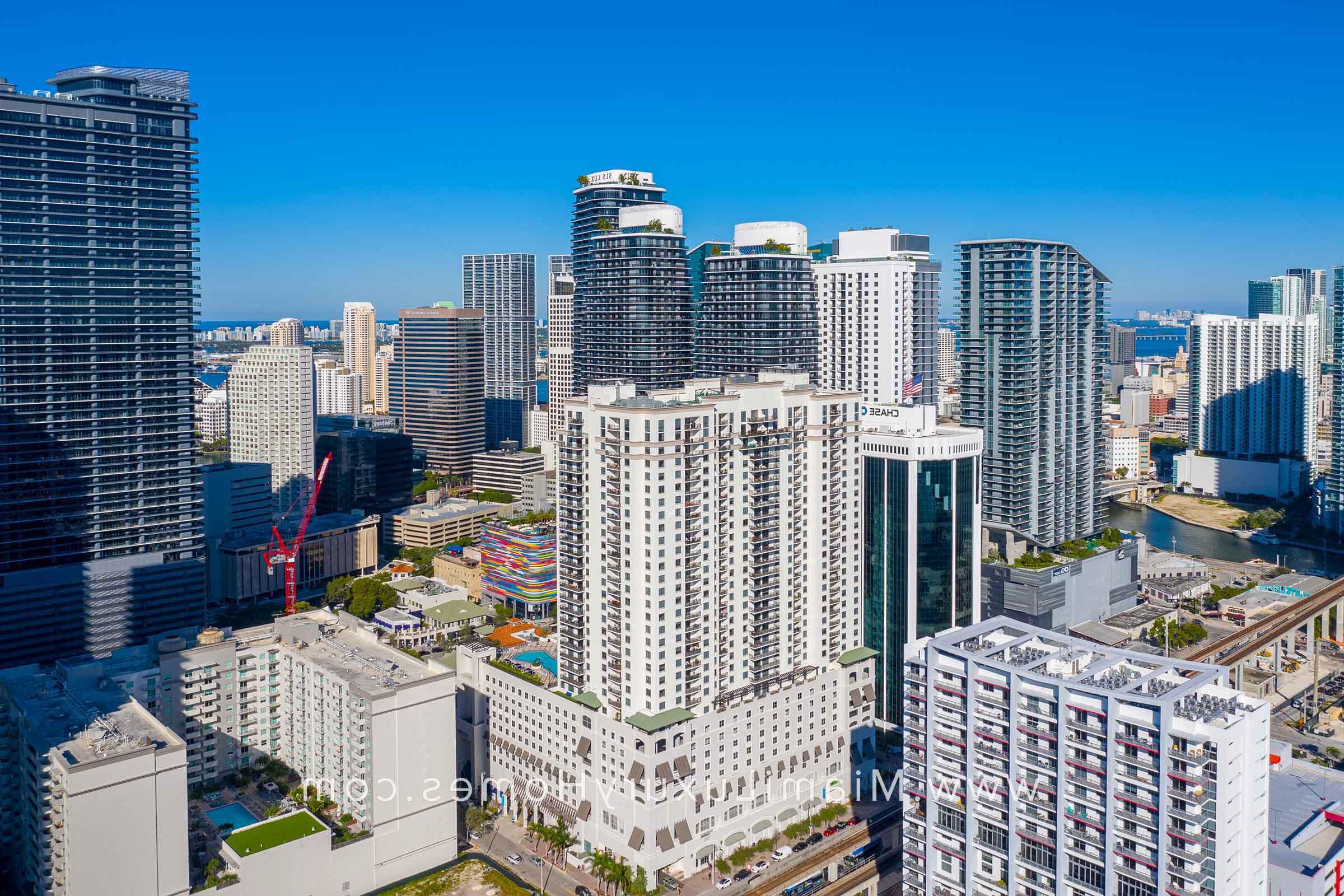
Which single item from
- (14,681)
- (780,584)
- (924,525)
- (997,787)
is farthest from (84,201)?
(997,787)

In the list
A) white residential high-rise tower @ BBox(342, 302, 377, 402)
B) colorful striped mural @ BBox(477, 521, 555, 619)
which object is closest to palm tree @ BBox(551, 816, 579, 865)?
colorful striped mural @ BBox(477, 521, 555, 619)

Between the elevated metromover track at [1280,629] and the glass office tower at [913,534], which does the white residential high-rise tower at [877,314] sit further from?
the elevated metromover track at [1280,629]

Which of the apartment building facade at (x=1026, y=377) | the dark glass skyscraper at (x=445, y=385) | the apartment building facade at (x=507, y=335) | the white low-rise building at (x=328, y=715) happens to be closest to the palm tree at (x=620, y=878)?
the white low-rise building at (x=328, y=715)

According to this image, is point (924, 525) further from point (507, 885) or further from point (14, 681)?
point (14, 681)

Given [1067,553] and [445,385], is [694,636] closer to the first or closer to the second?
[1067,553]

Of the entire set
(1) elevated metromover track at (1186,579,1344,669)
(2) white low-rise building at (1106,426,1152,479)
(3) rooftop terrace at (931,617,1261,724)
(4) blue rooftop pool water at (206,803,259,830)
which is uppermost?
(2) white low-rise building at (1106,426,1152,479)

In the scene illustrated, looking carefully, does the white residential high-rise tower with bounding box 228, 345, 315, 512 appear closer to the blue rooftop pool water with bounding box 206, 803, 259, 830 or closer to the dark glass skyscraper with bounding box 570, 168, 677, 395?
the dark glass skyscraper with bounding box 570, 168, 677, 395

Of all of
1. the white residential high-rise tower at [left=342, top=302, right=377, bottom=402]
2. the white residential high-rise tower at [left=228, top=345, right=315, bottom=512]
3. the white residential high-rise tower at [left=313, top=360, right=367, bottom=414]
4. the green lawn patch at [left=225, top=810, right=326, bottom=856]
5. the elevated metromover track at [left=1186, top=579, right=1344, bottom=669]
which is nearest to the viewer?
the green lawn patch at [left=225, top=810, right=326, bottom=856]
